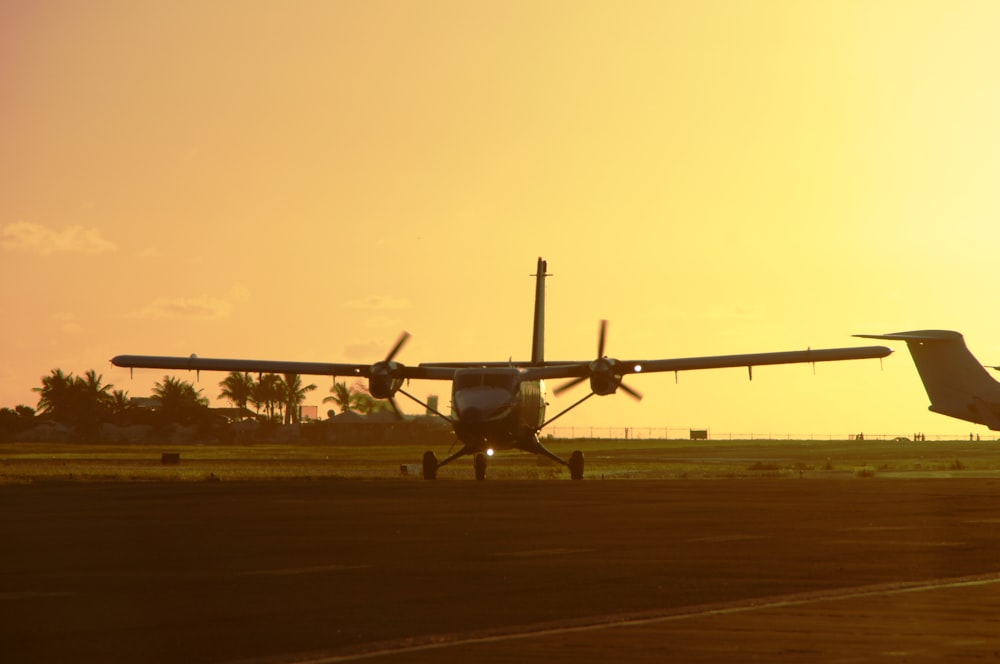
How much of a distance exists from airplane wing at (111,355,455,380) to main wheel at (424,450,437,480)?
3.59 metres

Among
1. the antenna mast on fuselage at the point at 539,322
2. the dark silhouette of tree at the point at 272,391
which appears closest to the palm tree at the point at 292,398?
the dark silhouette of tree at the point at 272,391

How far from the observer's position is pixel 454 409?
5253 centimetres

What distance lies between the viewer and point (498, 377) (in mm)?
52781

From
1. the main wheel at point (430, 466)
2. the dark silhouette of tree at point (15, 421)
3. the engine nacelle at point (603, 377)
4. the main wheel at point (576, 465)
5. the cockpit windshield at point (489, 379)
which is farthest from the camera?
the dark silhouette of tree at point (15, 421)

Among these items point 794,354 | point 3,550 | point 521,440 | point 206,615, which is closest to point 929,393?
point 794,354

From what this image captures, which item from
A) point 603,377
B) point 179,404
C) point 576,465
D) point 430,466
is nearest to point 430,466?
point 430,466

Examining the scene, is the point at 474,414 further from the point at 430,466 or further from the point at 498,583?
the point at 498,583

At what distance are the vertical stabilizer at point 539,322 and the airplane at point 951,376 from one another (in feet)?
45.1

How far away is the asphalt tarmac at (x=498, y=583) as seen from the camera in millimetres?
10836

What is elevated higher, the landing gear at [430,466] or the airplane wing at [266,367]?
the airplane wing at [266,367]

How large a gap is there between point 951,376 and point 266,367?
29645 millimetres

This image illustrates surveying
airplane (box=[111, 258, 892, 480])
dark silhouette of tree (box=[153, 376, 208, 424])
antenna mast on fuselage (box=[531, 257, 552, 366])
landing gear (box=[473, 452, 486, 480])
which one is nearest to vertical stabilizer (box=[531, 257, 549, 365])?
antenna mast on fuselage (box=[531, 257, 552, 366])

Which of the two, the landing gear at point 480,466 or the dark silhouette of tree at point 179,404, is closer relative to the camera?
the landing gear at point 480,466

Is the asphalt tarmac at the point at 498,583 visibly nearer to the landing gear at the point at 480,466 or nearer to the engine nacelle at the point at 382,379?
the landing gear at the point at 480,466
